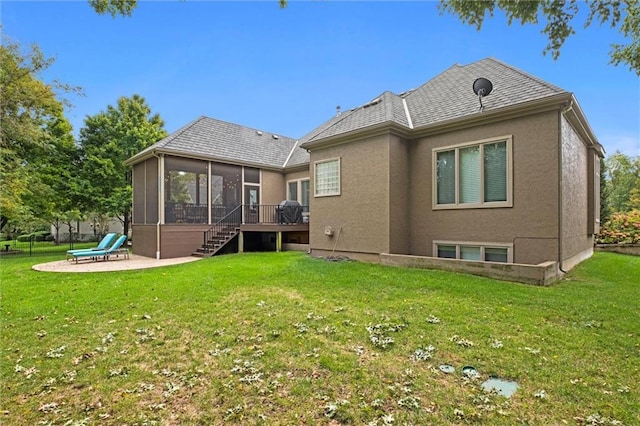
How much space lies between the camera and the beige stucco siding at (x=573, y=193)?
766 cm

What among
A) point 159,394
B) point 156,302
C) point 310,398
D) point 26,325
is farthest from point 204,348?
point 26,325

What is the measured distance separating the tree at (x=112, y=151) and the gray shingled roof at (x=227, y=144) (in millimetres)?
7928

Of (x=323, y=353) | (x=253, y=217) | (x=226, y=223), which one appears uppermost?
(x=253, y=217)

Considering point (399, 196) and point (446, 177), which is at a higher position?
point (446, 177)

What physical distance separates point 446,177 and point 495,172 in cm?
129

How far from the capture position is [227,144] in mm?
15641

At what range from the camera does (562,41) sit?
191 inches

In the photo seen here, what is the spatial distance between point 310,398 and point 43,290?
285 inches

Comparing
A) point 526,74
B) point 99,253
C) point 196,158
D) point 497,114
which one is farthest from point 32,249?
point 526,74

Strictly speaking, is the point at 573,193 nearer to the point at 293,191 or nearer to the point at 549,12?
the point at 549,12

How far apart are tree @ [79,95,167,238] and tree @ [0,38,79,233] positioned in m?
2.81

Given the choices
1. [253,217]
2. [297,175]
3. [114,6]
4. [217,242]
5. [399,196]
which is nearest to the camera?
[114,6]

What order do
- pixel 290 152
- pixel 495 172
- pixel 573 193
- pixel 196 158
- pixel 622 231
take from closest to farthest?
pixel 495 172, pixel 573 193, pixel 196 158, pixel 622 231, pixel 290 152

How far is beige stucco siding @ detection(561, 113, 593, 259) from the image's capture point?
7660mm
